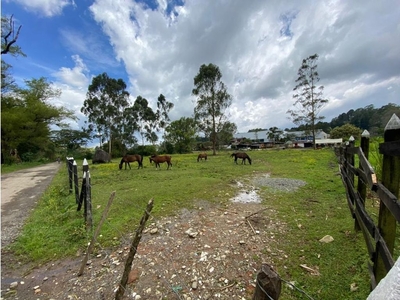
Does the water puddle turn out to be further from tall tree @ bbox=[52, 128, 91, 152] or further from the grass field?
tall tree @ bbox=[52, 128, 91, 152]

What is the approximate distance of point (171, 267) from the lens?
3023mm

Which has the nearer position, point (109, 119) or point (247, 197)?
point (247, 197)

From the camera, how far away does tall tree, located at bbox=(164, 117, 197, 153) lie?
38062mm

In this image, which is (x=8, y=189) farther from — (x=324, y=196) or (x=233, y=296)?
(x=324, y=196)

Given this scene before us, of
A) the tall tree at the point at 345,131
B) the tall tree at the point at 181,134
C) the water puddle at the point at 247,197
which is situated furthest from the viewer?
the tall tree at the point at 345,131

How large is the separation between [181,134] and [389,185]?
36.4 meters

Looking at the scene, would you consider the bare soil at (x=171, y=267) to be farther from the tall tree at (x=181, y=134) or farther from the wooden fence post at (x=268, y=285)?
the tall tree at (x=181, y=134)

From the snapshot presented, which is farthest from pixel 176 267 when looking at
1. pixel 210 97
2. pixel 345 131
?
pixel 345 131

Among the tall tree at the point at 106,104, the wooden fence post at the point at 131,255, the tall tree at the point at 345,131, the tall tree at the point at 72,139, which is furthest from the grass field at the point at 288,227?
the tall tree at the point at 345,131

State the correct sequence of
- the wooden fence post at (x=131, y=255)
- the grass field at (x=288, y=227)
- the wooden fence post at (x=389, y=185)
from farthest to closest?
the grass field at (x=288, y=227)
the wooden fence post at (x=131, y=255)
the wooden fence post at (x=389, y=185)

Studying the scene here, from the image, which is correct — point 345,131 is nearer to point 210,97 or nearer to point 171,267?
point 210,97

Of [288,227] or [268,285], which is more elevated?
[268,285]

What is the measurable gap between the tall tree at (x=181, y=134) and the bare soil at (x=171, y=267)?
34.0 meters

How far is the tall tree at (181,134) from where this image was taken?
3806 centimetres
